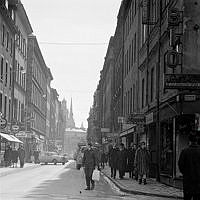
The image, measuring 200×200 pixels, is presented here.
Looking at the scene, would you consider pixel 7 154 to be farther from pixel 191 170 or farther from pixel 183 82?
pixel 191 170

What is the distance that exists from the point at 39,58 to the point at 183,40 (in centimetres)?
6844

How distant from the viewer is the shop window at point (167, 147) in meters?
21.8

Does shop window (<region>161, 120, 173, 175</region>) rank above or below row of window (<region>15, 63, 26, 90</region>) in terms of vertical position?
below

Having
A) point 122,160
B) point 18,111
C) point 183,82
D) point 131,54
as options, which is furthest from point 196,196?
point 18,111

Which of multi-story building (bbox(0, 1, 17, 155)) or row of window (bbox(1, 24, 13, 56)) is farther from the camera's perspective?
row of window (bbox(1, 24, 13, 56))

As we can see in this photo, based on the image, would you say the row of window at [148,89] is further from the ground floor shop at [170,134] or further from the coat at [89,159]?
the coat at [89,159]

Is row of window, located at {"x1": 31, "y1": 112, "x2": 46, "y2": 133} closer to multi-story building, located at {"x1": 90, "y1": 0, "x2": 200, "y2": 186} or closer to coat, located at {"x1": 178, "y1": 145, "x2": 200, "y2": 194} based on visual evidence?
multi-story building, located at {"x1": 90, "y1": 0, "x2": 200, "y2": 186}

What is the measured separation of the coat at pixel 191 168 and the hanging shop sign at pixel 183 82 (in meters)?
7.19

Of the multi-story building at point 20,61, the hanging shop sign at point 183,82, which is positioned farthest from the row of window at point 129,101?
the hanging shop sign at point 183,82

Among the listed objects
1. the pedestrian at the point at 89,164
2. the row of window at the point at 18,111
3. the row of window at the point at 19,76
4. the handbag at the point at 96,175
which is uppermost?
the row of window at the point at 19,76

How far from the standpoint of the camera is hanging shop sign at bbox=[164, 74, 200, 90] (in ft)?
56.6

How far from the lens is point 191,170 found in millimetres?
10102

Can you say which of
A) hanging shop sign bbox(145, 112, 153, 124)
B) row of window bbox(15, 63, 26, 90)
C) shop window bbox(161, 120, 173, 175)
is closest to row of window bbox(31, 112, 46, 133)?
row of window bbox(15, 63, 26, 90)

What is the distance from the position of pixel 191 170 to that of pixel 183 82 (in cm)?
757
